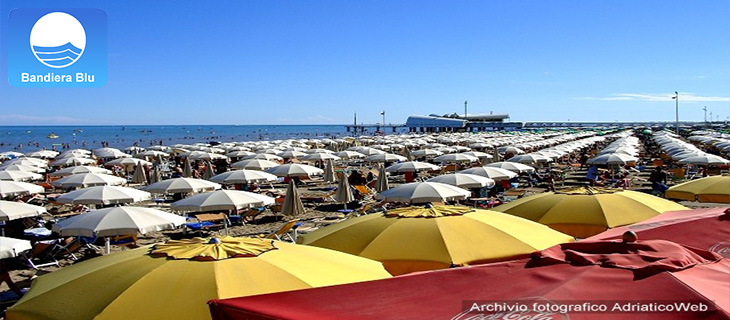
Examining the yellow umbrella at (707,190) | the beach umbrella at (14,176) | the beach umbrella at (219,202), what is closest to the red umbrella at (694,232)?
the yellow umbrella at (707,190)

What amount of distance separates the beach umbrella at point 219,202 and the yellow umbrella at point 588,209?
16.2ft

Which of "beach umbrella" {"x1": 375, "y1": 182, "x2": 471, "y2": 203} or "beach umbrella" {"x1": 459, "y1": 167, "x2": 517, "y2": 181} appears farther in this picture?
"beach umbrella" {"x1": 459, "y1": 167, "x2": 517, "y2": 181}

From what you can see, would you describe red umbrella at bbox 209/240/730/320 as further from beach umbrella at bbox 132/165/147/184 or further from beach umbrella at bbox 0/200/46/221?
beach umbrella at bbox 132/165/147/184

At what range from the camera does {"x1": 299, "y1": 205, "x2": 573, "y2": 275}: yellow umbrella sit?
16.9 feet

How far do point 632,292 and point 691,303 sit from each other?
0.24 m

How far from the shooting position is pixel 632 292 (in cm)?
247

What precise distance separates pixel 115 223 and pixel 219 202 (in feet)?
8.78

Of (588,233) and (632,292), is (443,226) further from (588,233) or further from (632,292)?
(632,292)

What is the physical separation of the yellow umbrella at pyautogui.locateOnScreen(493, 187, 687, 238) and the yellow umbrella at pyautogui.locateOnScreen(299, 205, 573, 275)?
113 cm

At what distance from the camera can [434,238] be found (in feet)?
17.5

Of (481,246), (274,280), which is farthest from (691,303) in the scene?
(481,246)

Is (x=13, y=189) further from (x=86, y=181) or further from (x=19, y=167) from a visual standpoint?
(x=19, y=167)

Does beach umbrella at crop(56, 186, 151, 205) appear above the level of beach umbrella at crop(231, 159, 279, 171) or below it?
below

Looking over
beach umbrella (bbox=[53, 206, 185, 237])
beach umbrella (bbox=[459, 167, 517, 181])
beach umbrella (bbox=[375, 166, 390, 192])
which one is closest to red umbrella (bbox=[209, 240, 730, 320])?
beach umbrella (bbox=[53, 206, 185, 237])
